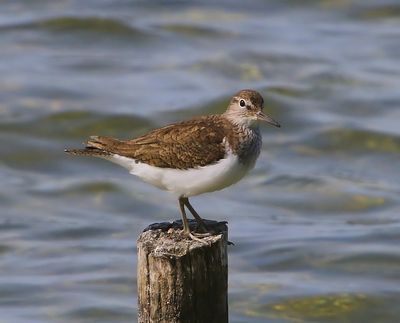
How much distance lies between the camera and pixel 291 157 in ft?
59.6

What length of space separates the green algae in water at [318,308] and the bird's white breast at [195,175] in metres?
4.45

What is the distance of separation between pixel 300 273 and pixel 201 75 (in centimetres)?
743

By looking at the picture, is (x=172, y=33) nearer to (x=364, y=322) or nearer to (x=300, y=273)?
(x=300, y=273)

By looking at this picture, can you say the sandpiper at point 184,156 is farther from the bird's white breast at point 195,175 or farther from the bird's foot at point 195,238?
the bird's foot at point 195,238

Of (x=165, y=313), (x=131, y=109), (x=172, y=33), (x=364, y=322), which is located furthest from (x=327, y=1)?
(x=165, y=313)

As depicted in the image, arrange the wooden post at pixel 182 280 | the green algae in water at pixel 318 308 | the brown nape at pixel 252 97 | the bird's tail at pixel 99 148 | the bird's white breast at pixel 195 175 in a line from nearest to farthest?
1. the wooden post at pixel 182 280
2. the bird's white breast at pixel 195 175
3. the bird's tail at pixel 99 148
4. the brown nape at pixel 252 97
5. the green algae in water at pixel 318 308

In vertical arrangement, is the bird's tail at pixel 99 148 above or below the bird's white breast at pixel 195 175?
above

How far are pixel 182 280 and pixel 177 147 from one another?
4.19 ft

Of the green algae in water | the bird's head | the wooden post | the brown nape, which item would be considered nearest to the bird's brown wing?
the bird's head

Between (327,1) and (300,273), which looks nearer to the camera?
(300,273)

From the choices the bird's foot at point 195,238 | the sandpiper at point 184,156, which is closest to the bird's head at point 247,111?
the sandpiper at point 184,156

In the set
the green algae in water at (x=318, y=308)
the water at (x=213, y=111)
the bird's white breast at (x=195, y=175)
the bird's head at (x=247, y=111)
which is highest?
the water at (x=213, y=111)

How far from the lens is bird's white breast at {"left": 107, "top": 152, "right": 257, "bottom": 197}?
28.9 feet

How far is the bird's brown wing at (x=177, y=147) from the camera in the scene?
8820mm
